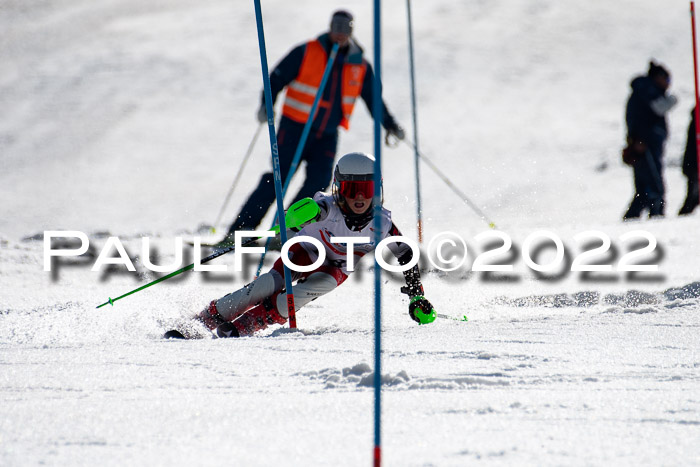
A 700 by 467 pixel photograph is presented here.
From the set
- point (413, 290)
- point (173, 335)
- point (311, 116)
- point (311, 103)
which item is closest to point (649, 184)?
point (311, 103)

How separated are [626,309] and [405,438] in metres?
2.42

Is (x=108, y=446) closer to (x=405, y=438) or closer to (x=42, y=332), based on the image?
(x=405, y=438)

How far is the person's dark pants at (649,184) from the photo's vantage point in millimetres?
8523

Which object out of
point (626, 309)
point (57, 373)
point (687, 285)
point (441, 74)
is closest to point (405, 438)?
point (57, 373)

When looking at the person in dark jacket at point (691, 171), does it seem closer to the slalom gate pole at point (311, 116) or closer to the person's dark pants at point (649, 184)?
the person's dark pants at point (649, 184)

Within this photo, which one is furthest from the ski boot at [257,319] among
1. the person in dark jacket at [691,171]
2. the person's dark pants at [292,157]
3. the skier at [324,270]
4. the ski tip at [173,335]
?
the person in dark jacket at [691,171]

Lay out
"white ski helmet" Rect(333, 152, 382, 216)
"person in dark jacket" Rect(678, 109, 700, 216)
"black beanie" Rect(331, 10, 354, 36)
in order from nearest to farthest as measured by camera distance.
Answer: "white ski helmet" Rect(333, 152, 382, 216), "black beanie" Rect(331, 10, 354, 36), "person in dark jacket" Rect(678, 109, 700, 216)

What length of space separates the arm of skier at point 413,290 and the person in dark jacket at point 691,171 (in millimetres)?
5292

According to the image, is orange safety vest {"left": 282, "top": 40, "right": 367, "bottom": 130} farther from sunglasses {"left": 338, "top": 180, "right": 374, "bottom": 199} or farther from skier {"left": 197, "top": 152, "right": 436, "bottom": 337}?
sunglasses {"left": 338, "top": 180, "right": 374, "bottom": 199}

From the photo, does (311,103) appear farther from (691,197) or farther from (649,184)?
(691,197)

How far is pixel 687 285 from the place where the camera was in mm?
4629

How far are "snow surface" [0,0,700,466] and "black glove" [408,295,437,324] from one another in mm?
296

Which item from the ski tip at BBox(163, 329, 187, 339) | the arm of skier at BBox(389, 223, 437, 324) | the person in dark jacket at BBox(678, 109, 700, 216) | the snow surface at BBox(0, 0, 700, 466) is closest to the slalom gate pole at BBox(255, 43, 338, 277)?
the snow surface at BBox(0, 0, 700, 466)

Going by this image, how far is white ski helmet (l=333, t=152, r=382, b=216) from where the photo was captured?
3936mm
